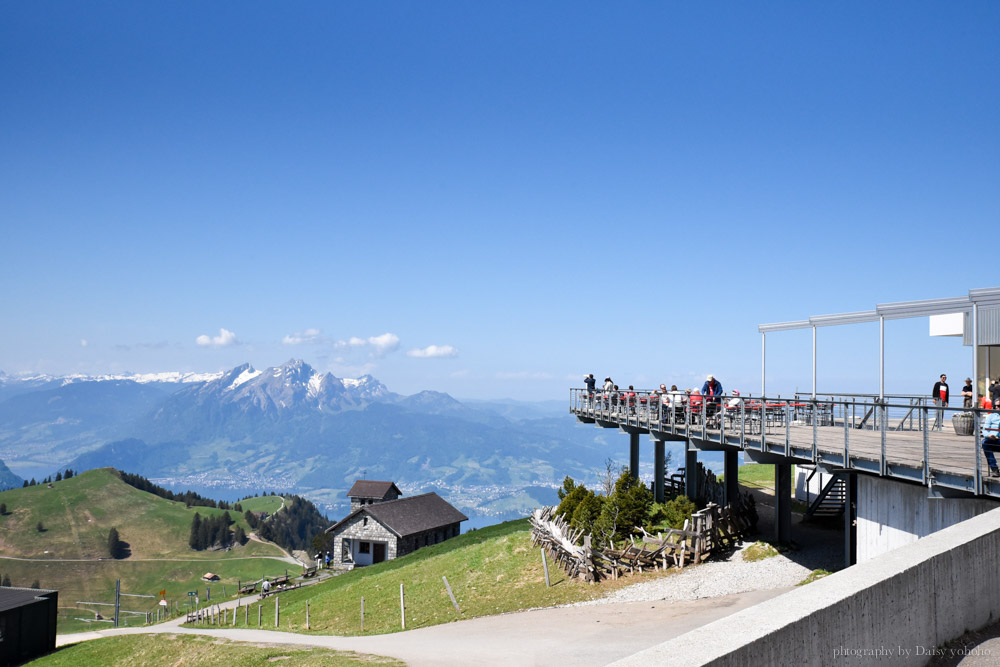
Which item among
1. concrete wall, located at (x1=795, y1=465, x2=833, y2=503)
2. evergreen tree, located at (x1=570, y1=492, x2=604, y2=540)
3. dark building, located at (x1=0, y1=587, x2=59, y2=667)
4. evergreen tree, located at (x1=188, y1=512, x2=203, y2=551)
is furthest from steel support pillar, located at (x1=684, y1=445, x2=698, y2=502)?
evergreen tree, located at (x1=188, y1=512, x2=203, y2=551)

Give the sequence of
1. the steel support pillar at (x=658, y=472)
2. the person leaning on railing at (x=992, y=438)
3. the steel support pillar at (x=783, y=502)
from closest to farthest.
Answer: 1. the person leaning on railing at (x=992, y=438)
2. the steel support pillar at (x=783, y=502)
3. the steel support pillar at (x=658, y=472)

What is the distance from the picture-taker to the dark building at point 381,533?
204ft

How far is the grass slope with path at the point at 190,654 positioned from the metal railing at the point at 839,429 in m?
10.0

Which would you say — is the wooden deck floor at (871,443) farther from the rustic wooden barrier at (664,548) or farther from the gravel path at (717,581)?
the gravel path at (717,581)

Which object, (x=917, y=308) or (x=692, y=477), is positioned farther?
(x=692, y=477)

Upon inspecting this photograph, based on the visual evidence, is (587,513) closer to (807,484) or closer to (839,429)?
(839,429)

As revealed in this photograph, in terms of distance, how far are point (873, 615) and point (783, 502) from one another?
1691cm

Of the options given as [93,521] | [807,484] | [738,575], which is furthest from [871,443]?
[93,521]

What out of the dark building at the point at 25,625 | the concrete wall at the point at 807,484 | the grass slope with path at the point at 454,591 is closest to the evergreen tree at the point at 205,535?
the dark building at the point at 25,625

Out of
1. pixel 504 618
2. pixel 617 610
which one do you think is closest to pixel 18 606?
pixel 504 618

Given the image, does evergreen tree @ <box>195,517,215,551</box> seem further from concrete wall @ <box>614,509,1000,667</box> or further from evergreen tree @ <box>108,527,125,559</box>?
concrete wall @ <box>614,509,1000,667</box>

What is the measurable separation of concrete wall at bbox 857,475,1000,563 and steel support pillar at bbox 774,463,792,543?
645 cm

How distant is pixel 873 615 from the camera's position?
585cm

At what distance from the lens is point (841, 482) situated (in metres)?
25.9
